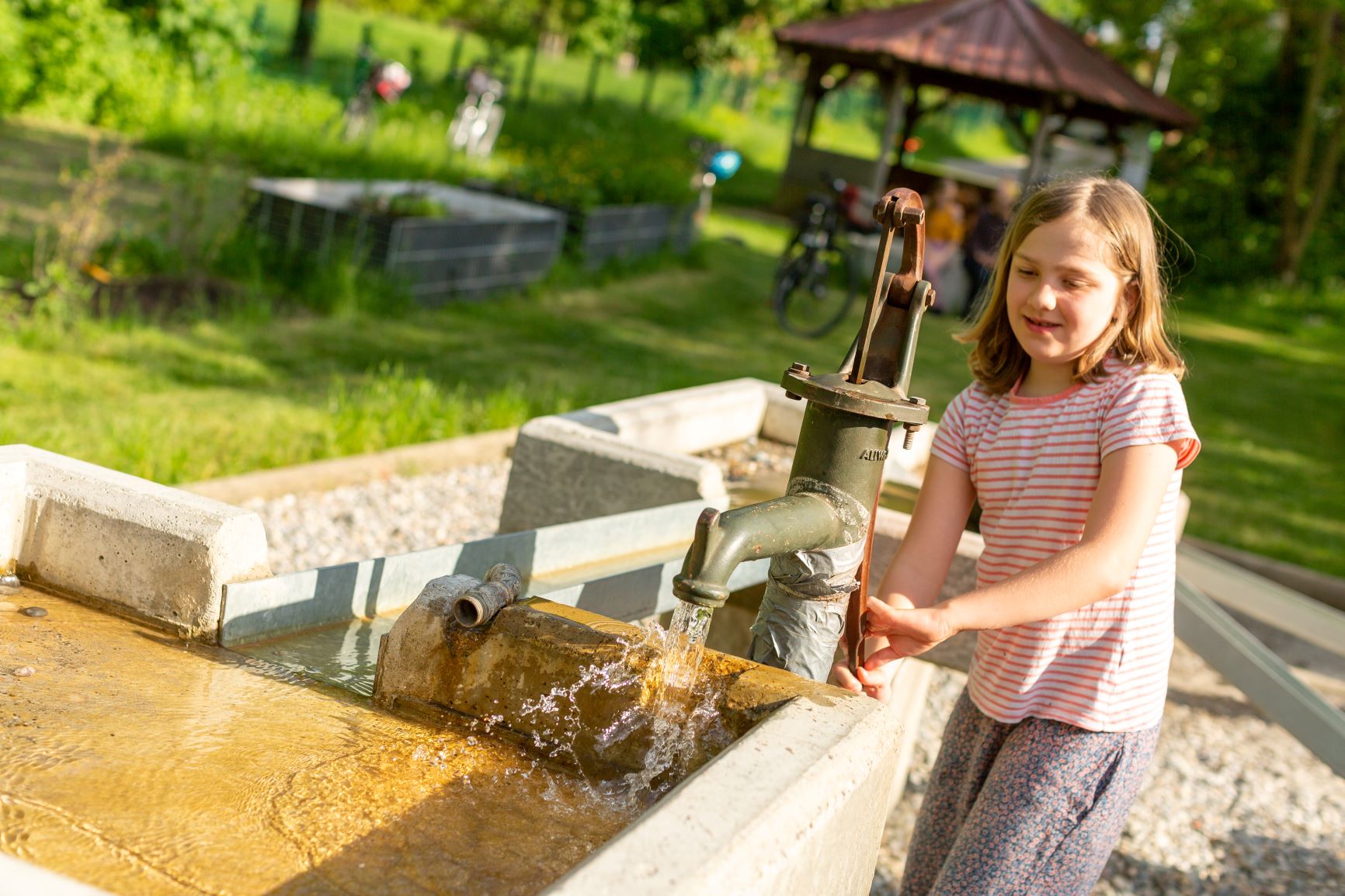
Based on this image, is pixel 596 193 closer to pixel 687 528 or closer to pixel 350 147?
pixel 350 147

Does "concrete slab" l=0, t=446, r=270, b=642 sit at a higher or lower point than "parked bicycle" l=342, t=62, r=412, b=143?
lower

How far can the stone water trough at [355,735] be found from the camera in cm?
144

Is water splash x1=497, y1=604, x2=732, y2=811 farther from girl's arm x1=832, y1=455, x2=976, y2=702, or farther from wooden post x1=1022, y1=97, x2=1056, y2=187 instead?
wooden post x1=1022, y1=97, x2=1056, y2=187

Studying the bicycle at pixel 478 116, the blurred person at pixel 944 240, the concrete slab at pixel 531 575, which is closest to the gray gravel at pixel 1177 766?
the concrete slab at pixel 531 575

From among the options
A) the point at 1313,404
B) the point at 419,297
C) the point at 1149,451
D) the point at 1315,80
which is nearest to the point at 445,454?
the point at 419,297

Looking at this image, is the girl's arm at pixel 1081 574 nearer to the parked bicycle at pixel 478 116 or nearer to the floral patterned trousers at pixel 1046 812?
the floral patterned trousers at pixel 1046 812

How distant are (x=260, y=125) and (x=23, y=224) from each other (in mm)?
2991

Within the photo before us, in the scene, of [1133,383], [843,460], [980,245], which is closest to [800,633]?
[843,460]

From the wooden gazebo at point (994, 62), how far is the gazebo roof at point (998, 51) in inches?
0.5

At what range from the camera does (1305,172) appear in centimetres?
1747

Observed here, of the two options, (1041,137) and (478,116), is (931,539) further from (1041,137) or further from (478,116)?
(1041,137)

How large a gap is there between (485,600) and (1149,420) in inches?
38.6

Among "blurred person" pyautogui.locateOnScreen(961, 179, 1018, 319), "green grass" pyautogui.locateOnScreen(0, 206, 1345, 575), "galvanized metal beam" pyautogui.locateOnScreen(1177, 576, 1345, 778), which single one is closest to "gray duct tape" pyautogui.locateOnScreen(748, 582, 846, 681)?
"green grass" pyautogui.locateOnScreen(0, 206, 1345, 575)

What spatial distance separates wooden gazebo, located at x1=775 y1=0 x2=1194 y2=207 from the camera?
14.1 meters
